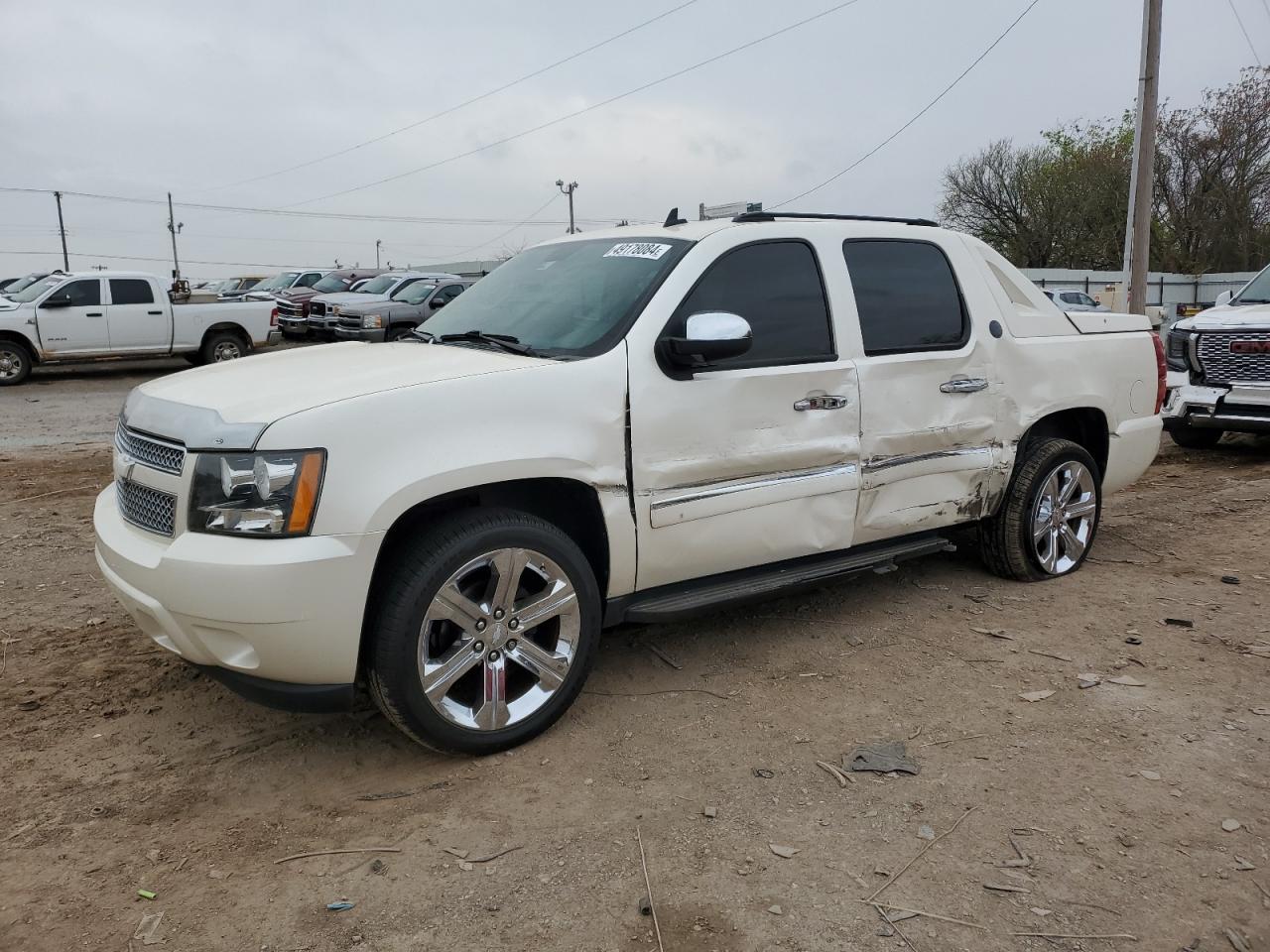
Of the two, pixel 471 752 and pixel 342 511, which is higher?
pixel 342 511

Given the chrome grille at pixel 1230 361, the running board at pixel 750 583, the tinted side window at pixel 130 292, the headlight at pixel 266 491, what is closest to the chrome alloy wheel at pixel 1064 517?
the running board at pixel 750 583

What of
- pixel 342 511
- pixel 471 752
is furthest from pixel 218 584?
pixel 471 752

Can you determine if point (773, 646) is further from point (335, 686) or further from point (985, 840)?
point (335, 686)

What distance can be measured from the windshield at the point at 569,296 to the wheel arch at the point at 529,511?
1.67 ft

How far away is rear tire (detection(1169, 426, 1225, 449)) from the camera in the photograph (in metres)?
9.56

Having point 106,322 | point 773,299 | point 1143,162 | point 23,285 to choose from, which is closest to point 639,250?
point 773,299

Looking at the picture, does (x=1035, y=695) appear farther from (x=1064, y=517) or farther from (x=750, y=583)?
(x=1064, y=517)

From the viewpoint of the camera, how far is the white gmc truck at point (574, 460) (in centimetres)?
301

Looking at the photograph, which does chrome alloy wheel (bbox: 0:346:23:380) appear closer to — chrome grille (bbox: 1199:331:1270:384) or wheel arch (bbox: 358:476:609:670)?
wheel arch (bbox: 358:476:609:670)

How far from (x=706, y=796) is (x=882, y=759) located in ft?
2.21

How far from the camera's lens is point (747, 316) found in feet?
13.2

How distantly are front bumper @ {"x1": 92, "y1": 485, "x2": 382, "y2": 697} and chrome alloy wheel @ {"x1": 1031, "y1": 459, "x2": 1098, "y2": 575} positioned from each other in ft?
11.9

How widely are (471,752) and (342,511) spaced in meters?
0.97

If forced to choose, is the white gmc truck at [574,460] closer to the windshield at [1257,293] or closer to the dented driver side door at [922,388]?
the dented driver side door at [922,388]
